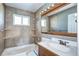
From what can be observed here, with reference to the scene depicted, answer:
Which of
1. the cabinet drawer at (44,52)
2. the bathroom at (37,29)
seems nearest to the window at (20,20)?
the bathroom at (37,29)

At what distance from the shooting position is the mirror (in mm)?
1055

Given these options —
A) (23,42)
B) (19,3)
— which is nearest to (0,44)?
(23,42)

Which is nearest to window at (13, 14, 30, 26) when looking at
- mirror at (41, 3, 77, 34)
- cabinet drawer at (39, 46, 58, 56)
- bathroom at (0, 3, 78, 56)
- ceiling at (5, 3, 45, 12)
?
bathroom at (0, 3, 78, 56)

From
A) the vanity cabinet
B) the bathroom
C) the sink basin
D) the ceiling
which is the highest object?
the ceiling

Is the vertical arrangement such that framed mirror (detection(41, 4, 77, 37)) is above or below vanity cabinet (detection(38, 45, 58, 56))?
above

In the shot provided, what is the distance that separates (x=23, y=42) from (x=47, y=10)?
2.10 ft

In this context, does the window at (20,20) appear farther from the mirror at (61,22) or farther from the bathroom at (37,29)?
the mirror at (61,22)

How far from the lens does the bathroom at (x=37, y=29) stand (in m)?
1.07

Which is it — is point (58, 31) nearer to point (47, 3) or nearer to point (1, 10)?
point (47, 3)

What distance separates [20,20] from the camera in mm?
1122

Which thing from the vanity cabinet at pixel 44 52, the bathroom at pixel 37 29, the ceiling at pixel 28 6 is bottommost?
the vanity cabinet at pixel 44 52

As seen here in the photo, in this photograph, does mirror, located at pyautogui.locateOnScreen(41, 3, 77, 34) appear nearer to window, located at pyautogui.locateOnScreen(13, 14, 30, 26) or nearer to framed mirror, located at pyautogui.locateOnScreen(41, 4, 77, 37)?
framed mirror, located at pyautogui.locateOnScreen(41, 4, 77, 37)

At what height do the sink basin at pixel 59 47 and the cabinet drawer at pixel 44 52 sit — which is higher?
the sink basin at pixel 59 47

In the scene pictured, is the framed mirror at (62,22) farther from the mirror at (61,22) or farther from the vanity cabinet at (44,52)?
the vanity cabinet at (44,52)
